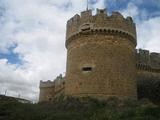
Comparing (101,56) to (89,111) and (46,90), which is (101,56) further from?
(46,90)

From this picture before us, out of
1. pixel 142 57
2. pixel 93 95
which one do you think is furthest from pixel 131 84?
pixel 142 57

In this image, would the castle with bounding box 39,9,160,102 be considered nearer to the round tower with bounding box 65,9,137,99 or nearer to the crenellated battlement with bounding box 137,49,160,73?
the round tower with bounding box 65,9,137,99

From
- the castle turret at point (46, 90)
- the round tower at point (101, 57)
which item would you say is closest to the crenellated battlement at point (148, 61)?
the round tower at point (101, 57)

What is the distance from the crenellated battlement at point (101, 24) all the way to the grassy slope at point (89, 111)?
4.94 m

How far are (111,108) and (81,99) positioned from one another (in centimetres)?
249

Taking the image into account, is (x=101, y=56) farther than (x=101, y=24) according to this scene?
No

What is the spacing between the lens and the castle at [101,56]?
1795 cm

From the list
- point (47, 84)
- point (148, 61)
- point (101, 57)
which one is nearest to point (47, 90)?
point (47, 84)

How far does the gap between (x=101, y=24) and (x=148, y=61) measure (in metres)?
8.26

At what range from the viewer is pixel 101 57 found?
18.4 metres

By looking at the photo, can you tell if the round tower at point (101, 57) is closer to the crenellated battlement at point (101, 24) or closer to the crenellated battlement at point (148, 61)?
the crenellated battlement at point (101, 24)

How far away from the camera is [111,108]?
16156 millimetres

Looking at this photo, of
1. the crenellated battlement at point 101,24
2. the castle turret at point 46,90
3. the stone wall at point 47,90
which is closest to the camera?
the crenellated battlement at point 101,24

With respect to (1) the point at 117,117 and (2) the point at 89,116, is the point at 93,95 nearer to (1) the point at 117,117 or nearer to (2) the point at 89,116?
(2) the point at 89,116
